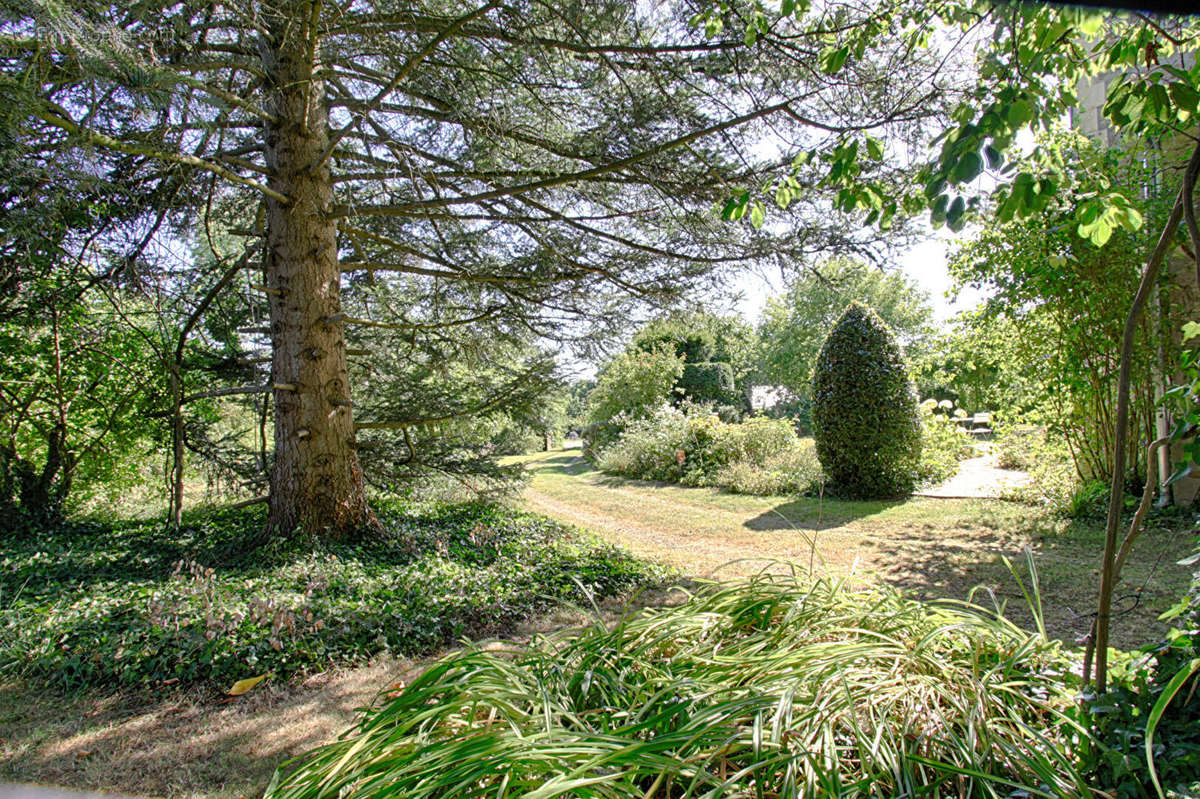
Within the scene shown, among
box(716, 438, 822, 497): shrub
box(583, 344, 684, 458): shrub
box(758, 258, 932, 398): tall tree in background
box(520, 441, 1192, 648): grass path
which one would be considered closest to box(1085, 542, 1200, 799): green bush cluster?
box(520, 441, 1192, 648): grass path

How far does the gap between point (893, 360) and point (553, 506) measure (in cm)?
547

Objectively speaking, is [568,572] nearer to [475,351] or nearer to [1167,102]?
[475,351]

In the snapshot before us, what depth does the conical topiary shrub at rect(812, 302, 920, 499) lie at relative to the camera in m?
8.45

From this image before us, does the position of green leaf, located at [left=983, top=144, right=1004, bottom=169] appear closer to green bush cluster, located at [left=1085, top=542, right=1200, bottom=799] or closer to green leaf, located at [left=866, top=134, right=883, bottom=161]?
green leaf, located at [left=866, top=134, right=883, bottom=161]

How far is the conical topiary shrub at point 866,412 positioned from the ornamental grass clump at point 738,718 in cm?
695

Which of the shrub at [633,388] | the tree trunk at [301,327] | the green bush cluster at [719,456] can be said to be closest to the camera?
the tree trunk at [301,327]

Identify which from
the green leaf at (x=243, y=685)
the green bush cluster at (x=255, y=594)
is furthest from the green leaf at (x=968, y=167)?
the green leaf at (x=243, y=685)

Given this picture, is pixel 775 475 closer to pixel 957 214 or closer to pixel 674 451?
pixel 674 451

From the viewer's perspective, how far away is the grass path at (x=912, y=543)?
13.5 feet

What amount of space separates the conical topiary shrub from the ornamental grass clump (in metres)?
6.95

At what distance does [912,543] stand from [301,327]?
5.92 metres

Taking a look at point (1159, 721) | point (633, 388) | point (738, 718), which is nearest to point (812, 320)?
point (633, 388)

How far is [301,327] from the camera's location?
4930mm

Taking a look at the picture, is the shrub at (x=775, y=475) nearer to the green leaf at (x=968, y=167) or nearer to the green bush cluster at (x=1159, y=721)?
the green bush cluster at (x=1159, y=721)
